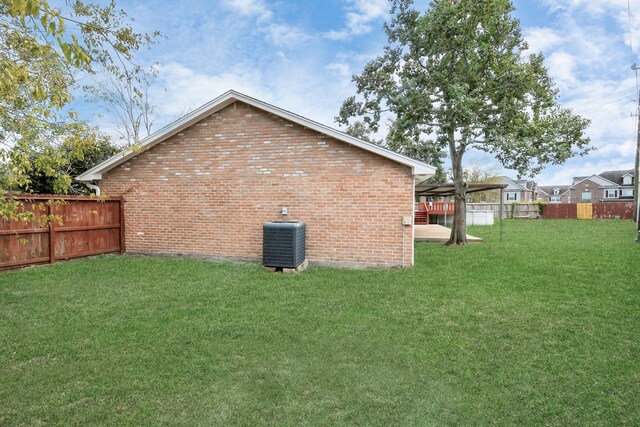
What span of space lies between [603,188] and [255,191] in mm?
56168

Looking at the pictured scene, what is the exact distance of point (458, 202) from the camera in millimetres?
12570

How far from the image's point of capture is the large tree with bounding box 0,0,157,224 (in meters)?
2.60

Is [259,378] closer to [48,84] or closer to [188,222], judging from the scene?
[48,84]

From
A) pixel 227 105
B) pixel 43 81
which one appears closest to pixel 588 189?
pixel 227 105

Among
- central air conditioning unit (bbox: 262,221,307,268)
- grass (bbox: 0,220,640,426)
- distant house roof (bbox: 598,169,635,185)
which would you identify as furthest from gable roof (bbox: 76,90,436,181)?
distant house roof (bbox: 598,169,635,185)

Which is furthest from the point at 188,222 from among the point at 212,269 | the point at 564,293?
the point at 564,293

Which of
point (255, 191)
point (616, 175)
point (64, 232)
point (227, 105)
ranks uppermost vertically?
point (616, 175)

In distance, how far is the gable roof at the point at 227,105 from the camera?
7.57m

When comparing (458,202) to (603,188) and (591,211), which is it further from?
(603,188)

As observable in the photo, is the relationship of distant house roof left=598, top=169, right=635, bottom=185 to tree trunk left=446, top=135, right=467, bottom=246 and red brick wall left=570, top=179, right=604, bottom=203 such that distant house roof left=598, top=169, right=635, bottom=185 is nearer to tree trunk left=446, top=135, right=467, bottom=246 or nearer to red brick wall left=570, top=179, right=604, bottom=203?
red brick wall left=570, top=179, right=604, bottom=203

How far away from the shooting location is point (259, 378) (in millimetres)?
3072

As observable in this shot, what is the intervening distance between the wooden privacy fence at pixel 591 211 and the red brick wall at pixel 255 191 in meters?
28.3

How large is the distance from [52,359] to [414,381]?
3614 millimetres

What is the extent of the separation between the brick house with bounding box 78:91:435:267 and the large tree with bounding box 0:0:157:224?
4.20m
